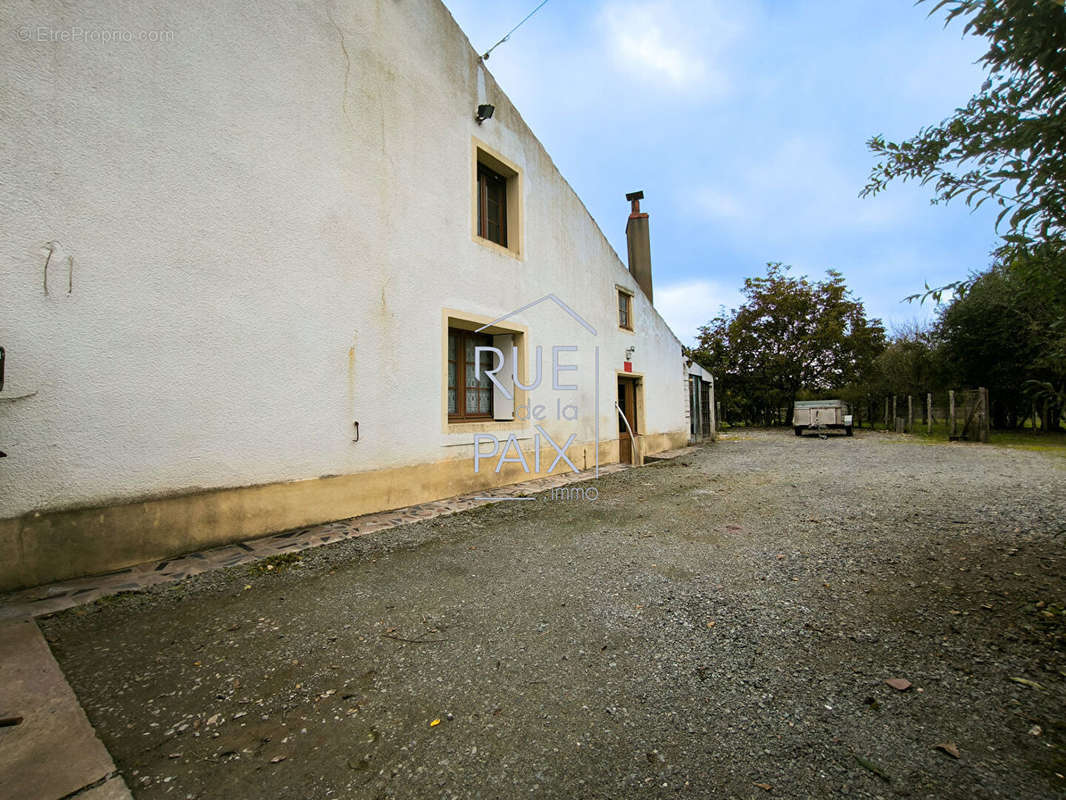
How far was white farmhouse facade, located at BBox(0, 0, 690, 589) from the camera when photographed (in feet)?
10.1

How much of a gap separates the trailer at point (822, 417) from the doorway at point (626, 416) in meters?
10.5

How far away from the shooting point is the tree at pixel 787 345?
2198cm

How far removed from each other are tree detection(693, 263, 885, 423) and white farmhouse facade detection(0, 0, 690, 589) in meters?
21.5

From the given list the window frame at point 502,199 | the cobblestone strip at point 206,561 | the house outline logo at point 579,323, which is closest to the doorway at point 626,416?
the house outline logo at point 579,323

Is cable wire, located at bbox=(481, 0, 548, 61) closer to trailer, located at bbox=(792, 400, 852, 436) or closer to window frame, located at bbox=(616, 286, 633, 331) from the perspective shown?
window frame, located at bbox=(616, 286, 633, 331)

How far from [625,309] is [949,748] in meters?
9.63

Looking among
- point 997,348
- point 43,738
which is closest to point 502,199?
point 43,738

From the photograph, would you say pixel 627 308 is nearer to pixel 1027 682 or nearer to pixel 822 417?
pixel 1027 682

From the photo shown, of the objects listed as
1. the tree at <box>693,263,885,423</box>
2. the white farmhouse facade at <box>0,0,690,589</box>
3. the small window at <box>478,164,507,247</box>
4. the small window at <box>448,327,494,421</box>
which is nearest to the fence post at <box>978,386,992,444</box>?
the tree at <box>693,263,885,423</box>

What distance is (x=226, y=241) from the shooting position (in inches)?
153

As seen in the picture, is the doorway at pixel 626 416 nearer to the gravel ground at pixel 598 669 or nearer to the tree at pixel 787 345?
the gravel ground at pixel 598 669

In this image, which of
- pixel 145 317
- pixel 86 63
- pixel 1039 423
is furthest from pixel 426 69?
pixel 1039 423

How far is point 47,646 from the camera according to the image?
220cm

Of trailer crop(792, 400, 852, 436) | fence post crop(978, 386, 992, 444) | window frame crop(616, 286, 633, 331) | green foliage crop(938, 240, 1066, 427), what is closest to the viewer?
window frame crop(616, 286, 633, 331)
